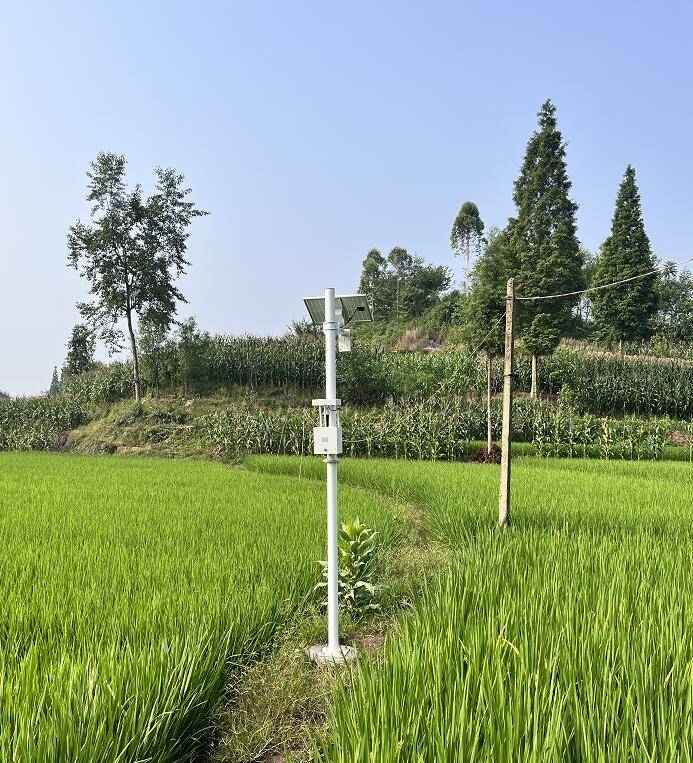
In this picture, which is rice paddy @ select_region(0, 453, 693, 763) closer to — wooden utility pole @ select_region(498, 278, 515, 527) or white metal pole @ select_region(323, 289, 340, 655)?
wooden utility pole @ select_region(498, 278, 515, 527)

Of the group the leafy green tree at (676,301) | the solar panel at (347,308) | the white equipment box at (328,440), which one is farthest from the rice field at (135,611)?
the leafy green tree at (676,301)

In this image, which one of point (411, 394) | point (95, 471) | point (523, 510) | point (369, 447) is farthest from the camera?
point (411, 394)

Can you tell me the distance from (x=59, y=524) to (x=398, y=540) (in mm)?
3811

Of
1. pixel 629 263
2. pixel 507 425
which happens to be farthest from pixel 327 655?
pixel 629 263

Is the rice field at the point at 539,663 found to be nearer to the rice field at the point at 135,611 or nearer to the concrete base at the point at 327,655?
the concrete base at the point at 327,655

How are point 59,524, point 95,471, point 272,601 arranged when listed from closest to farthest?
point 272,601 < point 59,524 < point 95,471

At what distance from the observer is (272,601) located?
3496 mm

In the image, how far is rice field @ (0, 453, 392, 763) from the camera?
6.48ft

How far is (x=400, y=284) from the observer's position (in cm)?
5231

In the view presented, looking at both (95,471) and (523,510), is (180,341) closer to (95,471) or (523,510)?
(95,471)

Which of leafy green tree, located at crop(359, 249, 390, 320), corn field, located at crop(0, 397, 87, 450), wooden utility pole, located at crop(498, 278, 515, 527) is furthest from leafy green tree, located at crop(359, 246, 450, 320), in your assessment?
wooden utility pole, located at crop(498, 278, 515, 527)

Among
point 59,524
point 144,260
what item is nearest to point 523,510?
point 59,524

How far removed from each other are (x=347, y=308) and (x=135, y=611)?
7.54 ft

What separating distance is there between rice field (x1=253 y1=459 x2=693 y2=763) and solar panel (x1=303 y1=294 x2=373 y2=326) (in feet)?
6.29
